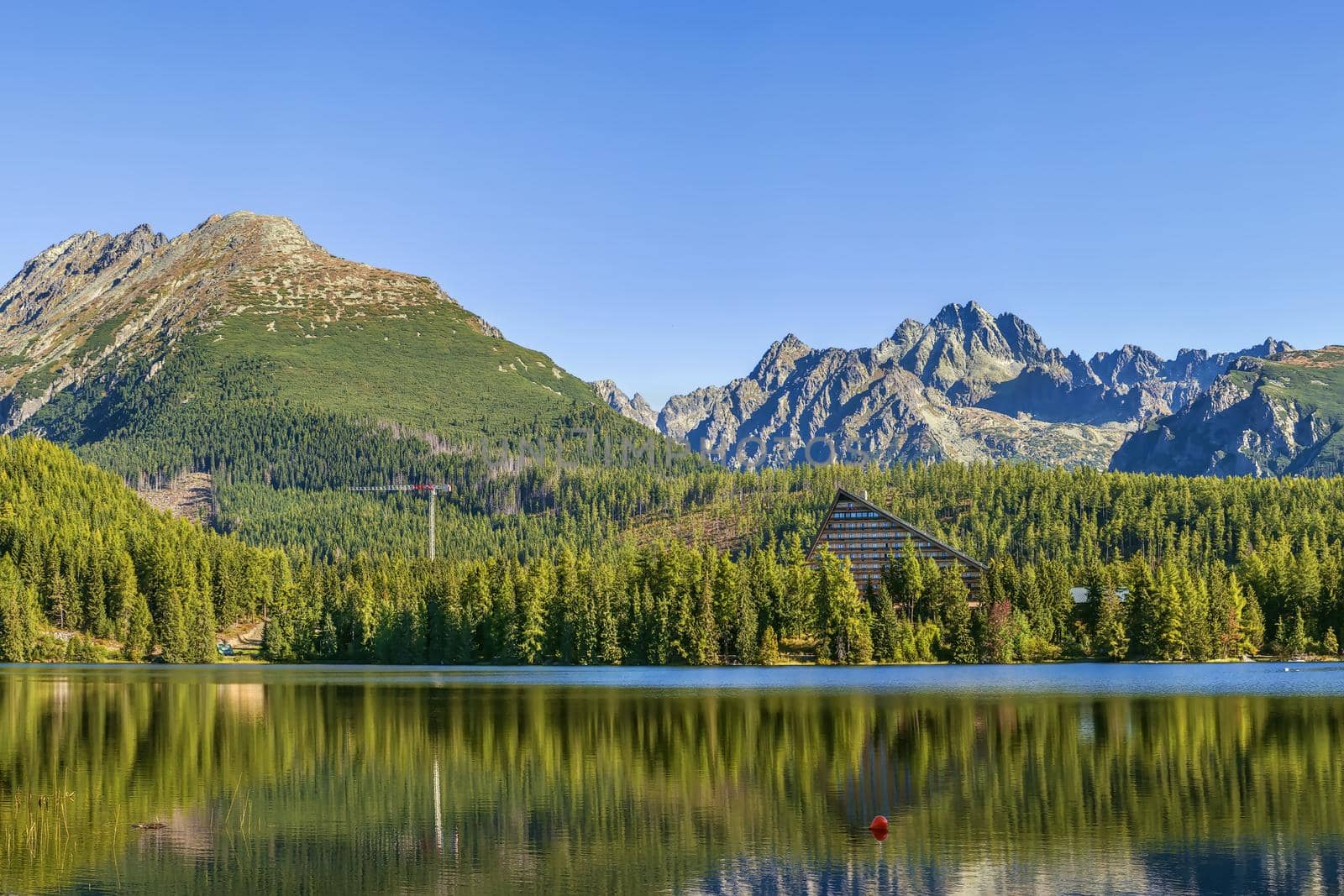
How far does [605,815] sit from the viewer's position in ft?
176

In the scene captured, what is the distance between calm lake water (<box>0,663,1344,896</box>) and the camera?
4334 centimetres

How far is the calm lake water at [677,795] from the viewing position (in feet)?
142

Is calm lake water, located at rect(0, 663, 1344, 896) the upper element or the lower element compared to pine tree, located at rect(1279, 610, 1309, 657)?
upper

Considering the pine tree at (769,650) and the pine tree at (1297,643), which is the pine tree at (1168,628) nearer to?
the pine tree at (1297,643)

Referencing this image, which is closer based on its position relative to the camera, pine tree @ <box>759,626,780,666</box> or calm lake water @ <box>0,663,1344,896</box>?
calm lake water @ <box>0,663,1344,896</box>

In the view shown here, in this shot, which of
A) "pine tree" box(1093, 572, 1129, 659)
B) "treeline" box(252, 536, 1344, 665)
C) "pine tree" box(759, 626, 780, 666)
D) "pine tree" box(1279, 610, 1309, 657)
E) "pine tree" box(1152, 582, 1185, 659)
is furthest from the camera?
"pine tree" box(1279, 610, 1309, 657)

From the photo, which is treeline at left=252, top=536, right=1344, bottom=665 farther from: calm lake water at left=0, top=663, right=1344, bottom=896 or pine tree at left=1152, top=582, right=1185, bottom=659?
calm lake water at left=0, top=663, right=1344, bottom=896

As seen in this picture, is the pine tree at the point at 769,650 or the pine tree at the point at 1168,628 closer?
the pine tree at the point at 769,650

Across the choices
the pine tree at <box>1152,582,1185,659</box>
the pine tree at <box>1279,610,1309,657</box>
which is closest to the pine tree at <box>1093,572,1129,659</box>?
the pine tree at <box>1152,582,1185,659</box>

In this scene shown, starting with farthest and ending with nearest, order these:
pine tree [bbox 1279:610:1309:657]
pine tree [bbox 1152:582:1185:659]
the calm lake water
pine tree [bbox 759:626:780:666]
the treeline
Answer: pine tree [bbox 1279:610:1309:657]
pine tree [bbox 1152:582:1185:659]
the treeline
pine tree [bbox 759:626:780:666]
the calm lake water

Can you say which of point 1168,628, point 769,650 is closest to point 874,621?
point 769,650

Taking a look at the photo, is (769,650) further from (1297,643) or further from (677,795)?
(677,795)

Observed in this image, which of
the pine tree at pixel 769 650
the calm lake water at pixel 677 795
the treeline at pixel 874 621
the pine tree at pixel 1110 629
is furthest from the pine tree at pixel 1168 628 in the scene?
the calm lake water at pixel 677 795

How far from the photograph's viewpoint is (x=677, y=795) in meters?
58.7
